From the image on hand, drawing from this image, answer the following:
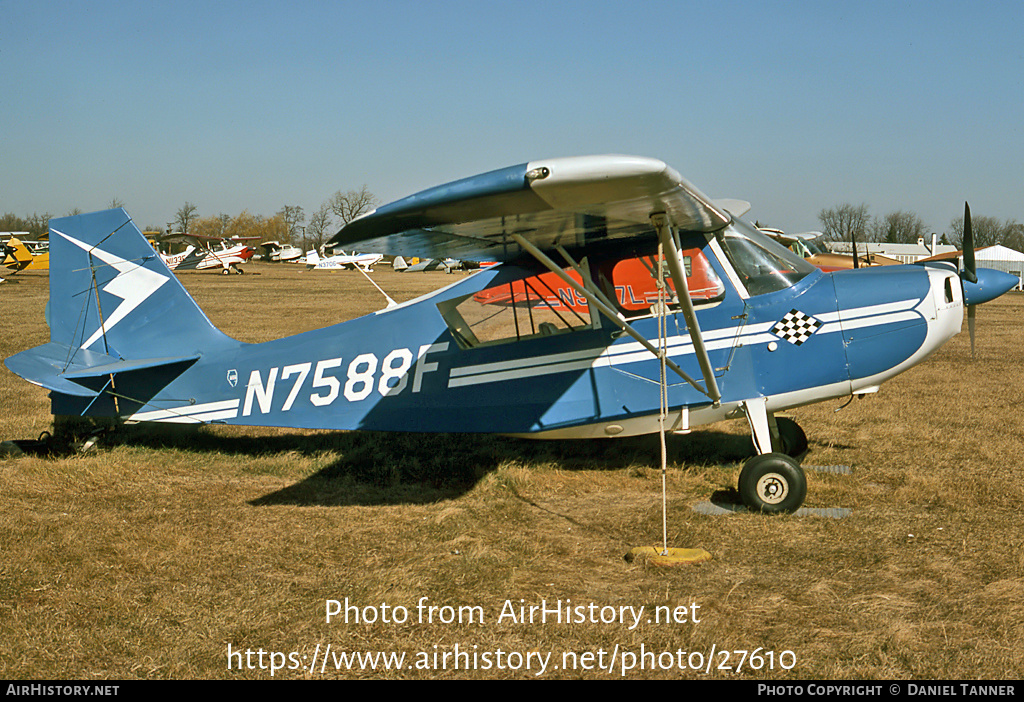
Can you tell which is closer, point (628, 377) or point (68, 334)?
point (628, 377)

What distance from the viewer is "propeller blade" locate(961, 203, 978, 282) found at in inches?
247

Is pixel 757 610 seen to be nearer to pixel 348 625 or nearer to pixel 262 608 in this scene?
pixel 348 625

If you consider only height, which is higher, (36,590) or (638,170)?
(638,170)

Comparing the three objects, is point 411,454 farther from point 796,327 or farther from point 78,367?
point 796,327

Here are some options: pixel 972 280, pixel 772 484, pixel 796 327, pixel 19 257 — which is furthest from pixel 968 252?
pixel 19 257

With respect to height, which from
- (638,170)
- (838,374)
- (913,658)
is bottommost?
(913,658)

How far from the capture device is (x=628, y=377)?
6301 millimetres

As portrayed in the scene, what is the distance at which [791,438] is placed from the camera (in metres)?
7.39

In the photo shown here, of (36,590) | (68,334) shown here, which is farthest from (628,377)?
(68,334)

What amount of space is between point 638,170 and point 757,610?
244 centimetres

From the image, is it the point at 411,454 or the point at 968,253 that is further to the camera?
the point at 411,454

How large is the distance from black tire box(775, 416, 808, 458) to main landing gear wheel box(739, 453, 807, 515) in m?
1.67

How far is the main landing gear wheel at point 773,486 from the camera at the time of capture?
18.5 feet

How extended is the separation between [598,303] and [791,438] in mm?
Result: 3092
